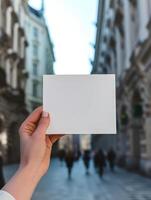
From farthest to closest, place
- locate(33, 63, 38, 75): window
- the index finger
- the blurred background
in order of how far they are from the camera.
→ locate(33, 63, 38, 75): window
the blurred background
the index finger

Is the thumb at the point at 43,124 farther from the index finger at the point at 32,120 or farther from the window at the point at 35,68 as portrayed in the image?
the window at the point at 35,68

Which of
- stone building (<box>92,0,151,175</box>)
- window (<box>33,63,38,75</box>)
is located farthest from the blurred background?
window (<box>33,63,38,75</box>)

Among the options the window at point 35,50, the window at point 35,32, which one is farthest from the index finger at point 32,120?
the window at point 35,32

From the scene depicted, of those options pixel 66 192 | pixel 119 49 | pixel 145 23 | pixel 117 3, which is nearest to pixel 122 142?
pixel 119 49

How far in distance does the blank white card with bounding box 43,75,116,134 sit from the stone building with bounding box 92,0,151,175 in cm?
1660

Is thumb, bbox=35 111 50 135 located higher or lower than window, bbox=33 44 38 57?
lower

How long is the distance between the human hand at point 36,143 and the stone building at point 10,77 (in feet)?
95.7

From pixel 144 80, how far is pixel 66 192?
31.6 feet

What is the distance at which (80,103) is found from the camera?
6.71 feet

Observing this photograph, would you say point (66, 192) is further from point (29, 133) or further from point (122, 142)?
point (122, 142)

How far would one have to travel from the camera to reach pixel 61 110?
2039 millimetres

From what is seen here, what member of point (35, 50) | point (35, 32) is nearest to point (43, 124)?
point (35, 50)

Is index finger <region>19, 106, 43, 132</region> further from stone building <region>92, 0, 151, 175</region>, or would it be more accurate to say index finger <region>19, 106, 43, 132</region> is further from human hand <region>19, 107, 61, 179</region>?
stone building <region>92, 0, 151, 175</region>

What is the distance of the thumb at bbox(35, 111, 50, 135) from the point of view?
1.94 metres
